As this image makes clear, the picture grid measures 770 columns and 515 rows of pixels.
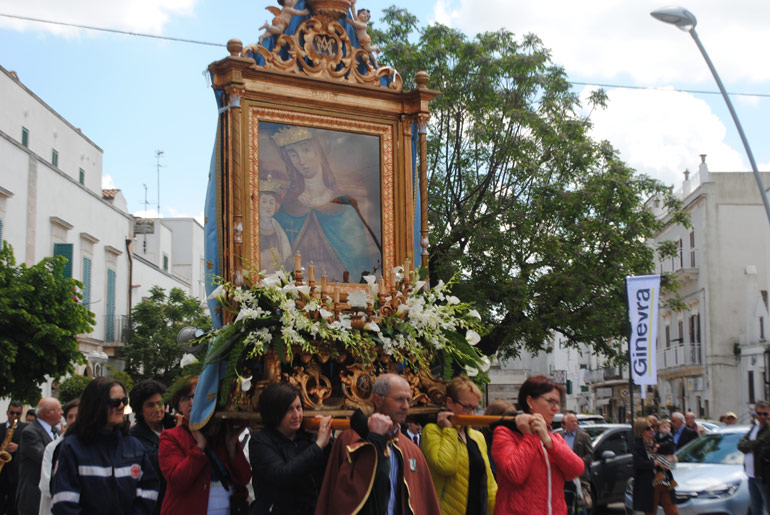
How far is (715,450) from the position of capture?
44.5ft

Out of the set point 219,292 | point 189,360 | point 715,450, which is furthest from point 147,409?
point 715,450

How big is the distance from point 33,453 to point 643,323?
10006 millimetres

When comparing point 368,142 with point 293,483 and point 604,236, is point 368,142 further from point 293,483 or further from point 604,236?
point 604,236

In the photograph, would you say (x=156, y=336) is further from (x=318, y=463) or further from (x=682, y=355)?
(x=318, y=463)

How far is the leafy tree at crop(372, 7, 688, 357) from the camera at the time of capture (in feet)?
62.7

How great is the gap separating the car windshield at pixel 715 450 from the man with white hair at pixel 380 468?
9076 mm

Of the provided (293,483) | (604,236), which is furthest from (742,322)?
(293,483)

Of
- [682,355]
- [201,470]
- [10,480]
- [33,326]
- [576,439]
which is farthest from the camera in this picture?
[682,355]

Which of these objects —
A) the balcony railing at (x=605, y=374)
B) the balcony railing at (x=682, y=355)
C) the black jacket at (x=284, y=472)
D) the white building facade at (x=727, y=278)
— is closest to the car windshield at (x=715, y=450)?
the black jacket at (x=284, y=472)

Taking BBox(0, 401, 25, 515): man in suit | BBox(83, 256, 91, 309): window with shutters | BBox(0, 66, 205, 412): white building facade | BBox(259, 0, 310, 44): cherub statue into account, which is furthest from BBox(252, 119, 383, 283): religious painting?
BBox(83, 256, 91, 309): window with shutters

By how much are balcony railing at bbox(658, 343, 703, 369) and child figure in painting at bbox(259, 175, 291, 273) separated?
37115mm

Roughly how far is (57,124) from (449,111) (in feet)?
66.9

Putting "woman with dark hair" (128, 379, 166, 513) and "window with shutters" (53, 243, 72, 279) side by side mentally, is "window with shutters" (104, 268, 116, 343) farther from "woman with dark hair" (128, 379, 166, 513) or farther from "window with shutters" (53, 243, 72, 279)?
"woman with dark hair" (128, 379, 166, 513)

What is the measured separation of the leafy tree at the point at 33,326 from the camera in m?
19.0
